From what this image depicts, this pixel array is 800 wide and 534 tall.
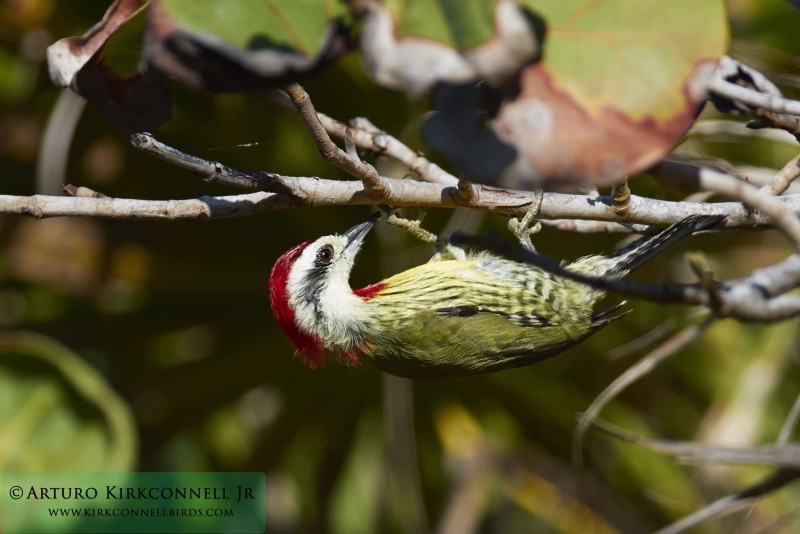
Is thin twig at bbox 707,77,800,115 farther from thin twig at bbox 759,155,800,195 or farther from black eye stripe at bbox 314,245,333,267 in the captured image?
black eye stripe at bbox 314,245,333,267

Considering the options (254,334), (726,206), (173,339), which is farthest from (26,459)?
(726,206)

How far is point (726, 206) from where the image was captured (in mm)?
1908

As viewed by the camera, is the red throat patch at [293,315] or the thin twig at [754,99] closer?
the thin twig at [754,99]

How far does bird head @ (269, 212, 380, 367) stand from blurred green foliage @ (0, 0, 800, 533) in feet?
1.89

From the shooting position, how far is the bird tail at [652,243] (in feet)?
6.31

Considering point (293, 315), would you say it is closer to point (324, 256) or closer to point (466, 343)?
point (324, 256)

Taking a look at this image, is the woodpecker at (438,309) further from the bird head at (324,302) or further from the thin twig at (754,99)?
the thin twig at (754,99)

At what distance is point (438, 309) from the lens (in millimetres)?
2553

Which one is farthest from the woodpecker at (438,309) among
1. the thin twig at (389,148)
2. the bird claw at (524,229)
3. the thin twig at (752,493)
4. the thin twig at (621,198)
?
the thin twig at (752,493)

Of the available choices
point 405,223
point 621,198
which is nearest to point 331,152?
Answer: point 621,198

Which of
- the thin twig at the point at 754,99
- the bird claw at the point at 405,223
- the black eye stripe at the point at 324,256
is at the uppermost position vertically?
the thin twig at the point at 754,99

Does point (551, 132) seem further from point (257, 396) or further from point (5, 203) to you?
point (257, 396)

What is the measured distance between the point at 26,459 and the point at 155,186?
117 cm

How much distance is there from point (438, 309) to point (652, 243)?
646 mm
